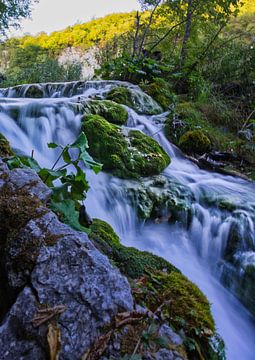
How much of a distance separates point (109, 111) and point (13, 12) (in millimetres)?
11033

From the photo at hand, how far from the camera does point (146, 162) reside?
15.4 ft

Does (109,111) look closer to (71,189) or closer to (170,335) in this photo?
(71,189)

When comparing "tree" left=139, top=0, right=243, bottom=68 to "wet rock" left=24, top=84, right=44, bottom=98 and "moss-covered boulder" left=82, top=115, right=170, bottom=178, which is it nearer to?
"wet rock" left=24, top=84, right=44, bottom=98

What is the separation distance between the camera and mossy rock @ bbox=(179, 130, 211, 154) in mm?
6145

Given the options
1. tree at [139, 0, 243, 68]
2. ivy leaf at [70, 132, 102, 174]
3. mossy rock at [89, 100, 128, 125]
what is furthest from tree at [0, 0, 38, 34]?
ivy leaf at [70, 132, 102, 174]

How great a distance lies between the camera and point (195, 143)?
614 cm

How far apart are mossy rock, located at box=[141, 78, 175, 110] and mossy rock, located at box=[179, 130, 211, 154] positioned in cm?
178

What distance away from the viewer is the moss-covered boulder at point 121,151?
4488mm

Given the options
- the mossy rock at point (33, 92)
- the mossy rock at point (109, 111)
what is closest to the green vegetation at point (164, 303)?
the mossy rock at point (109, 111)

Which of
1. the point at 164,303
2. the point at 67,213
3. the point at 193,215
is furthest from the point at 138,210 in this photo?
the point at 164,303

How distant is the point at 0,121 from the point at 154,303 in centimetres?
414

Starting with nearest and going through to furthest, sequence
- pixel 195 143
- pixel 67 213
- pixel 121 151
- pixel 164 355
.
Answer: pixel 164 355
pixel 67 213
pixel 121 151
pixel 195 143

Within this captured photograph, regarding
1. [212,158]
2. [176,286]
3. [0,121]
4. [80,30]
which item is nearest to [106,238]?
[176,286]

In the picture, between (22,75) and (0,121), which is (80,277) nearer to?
(0,121)
